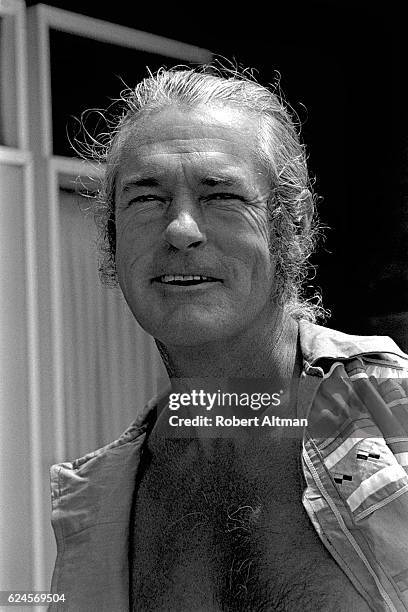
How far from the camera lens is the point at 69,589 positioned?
1954mm

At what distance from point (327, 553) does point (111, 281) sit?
0.75m

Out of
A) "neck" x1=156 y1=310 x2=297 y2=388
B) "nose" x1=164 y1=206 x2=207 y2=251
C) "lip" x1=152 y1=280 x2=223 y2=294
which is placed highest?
"nose" x1=164 y1=206 x2=207 y2=251

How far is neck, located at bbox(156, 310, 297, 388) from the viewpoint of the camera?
1.88 metres

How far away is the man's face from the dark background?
0.67 feet

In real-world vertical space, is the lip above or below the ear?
below

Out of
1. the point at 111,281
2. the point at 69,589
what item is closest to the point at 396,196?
the point at 111,281

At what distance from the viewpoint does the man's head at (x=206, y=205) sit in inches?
71.7

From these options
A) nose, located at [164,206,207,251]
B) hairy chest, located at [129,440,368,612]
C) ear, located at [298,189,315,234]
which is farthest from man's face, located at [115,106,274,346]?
hairy chest, located at [129,440,368,612]

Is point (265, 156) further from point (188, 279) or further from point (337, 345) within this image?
point (337, 345)

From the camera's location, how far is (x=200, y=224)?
1.81 meters

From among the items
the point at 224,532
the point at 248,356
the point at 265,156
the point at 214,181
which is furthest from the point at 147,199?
the point at 224,532

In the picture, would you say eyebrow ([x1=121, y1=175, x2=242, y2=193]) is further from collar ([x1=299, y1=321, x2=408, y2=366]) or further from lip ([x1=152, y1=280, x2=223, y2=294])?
collar ([x1=299, y1=321, x2=408, y2=366])

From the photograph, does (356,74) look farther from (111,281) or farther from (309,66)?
(111,281)

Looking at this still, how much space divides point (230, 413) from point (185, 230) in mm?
422
